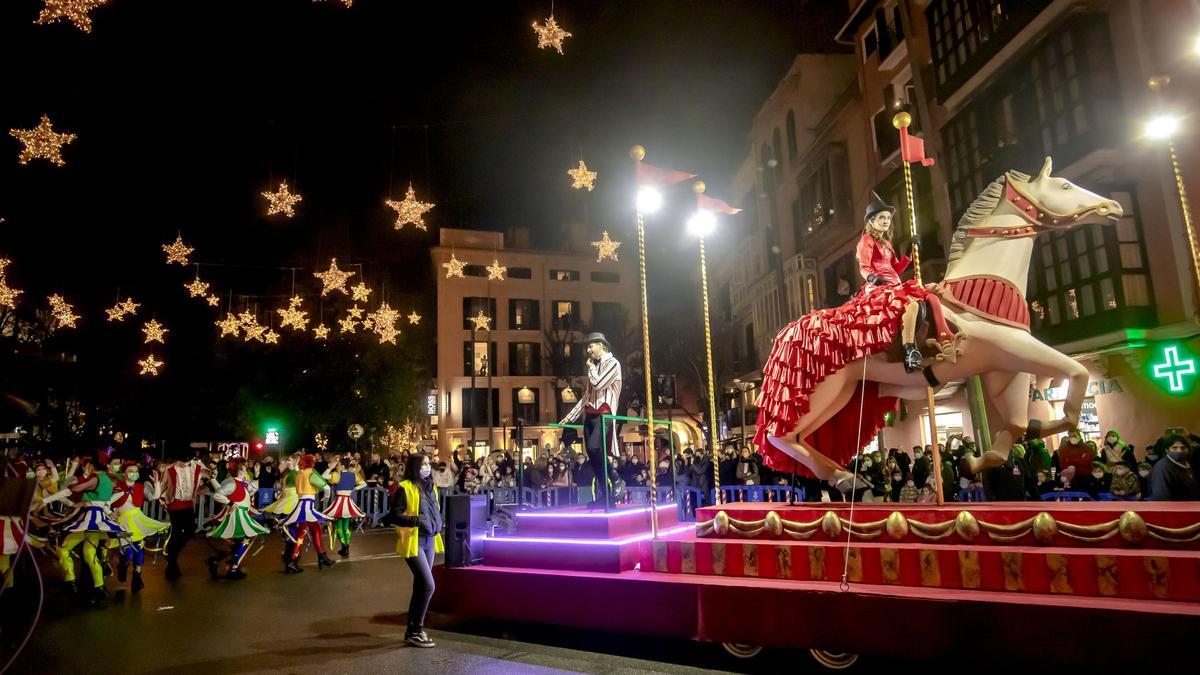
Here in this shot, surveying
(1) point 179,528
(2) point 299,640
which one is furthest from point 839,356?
(1) point 179,528

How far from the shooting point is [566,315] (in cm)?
4597

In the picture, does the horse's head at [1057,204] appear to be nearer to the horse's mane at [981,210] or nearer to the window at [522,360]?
the horse's mane at [981,210]

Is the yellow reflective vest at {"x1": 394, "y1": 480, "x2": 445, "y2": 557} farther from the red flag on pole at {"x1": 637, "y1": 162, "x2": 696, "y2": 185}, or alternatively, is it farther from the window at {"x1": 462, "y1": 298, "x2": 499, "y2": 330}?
the window at {"x1": 462, "y1": 298, "x2": 499, "y2": 330}

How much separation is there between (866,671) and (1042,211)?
166 inches

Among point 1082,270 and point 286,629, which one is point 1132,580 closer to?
point 286,629

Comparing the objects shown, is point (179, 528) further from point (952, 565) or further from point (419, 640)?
point (952, 565)

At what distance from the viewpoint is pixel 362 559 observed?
41.4ft

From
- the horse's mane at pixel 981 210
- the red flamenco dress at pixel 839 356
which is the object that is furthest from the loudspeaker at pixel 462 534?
the horse's mane at pixel 981 210

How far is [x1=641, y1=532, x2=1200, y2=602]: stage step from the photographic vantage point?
447 cm

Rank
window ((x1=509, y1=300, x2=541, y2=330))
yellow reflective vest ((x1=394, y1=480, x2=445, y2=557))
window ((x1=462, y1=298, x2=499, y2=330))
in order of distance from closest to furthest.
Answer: yellow reflective vest ((x1=394, y1=480, x2=445, y2=557))
window ((x1=462, y1=298, x2=499, y2=330))
window ((x1=509, y1=300, x2=541, y2=330))

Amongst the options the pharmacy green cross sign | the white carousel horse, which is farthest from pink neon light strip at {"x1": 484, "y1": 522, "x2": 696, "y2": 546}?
the pharmacy green cross sign

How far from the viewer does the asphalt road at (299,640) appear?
589 cm

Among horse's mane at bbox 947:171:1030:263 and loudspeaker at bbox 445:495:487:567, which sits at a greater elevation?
horse's mane at bbox 947:171:1030:263

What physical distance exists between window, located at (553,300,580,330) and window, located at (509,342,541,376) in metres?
2.53
